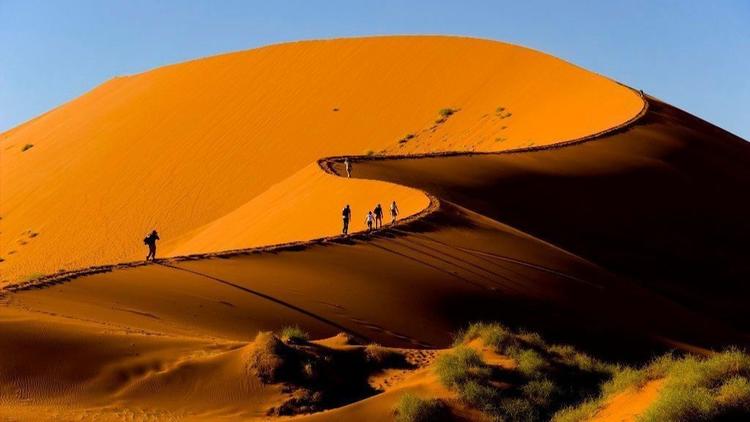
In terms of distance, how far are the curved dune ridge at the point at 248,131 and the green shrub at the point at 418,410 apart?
65.9 ft

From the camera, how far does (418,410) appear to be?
14375 millimetres

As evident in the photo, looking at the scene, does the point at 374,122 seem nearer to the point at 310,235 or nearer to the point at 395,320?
the point at 310,235

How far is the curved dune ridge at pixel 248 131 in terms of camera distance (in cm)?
4762

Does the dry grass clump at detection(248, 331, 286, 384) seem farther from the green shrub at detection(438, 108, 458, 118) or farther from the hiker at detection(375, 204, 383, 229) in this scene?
the green shrub at detection(438, 108, 458, 118)

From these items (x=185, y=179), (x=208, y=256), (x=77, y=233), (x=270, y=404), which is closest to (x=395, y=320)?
(x=208, y=256)

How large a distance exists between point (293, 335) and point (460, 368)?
9.50ft

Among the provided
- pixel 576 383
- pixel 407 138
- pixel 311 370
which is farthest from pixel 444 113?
pixel 311 370

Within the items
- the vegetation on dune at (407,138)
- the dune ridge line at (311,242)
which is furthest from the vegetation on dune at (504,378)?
the vegetation on dune at (407,138)

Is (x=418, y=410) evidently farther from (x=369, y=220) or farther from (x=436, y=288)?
(x=369, y=220)

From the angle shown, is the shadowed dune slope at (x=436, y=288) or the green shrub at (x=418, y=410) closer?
the green shrub at (x=418, y=410)

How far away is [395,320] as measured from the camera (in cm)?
2116

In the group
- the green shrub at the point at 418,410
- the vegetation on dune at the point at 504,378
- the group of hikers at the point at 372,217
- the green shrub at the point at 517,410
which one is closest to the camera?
the vegetation on dune at the point at 504,378

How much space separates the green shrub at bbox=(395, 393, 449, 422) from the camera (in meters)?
14.3

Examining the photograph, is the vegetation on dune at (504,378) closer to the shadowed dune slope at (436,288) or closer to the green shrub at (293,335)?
the green shrub at (293,335)
